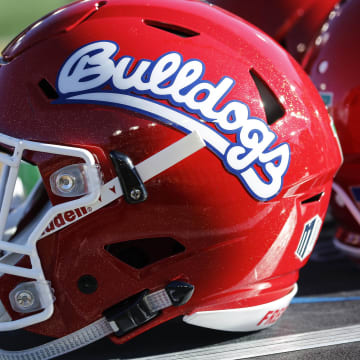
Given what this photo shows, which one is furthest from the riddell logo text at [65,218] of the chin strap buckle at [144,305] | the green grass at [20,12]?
the green grass at [20,12]

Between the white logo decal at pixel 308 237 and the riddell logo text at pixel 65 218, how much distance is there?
0.66 meters

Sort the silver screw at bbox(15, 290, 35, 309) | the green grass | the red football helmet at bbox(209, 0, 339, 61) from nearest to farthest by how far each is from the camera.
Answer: the silver screw at bbox(15, 290, 35, 309)
the red football helmet at bbox(209, 0, 339, 61)
the green grass

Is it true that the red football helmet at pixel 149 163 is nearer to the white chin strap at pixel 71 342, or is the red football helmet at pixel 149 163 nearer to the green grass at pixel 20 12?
the white chin strap at pixel 71 342

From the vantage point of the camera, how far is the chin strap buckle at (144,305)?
1.70 m

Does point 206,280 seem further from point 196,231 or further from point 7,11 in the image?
point 7,11

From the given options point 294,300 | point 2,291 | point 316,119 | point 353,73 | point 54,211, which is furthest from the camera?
point 353,73

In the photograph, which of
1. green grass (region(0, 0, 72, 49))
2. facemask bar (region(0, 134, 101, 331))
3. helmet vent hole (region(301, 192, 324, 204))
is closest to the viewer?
facemask bar (region(0, 134, 101, 331))

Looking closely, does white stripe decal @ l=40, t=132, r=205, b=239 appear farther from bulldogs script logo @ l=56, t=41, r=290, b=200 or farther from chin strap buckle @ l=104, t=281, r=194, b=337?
chin strap buckle @ l=104, t=281, r=194, b=337

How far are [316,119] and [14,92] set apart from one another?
854 millimetres

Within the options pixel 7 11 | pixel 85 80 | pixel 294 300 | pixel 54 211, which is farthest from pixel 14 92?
pixel 7 11

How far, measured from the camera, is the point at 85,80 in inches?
64.7

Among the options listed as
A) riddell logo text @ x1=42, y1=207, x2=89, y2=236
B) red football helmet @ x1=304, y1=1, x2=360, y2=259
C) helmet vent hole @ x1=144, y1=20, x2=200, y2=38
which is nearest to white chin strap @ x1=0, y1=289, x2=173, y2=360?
riddell logo text @ x1=42, y1=207, x2=89, y2=236

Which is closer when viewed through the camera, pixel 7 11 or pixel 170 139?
pixel 170 139

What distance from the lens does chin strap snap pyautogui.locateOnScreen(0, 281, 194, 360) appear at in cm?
170
